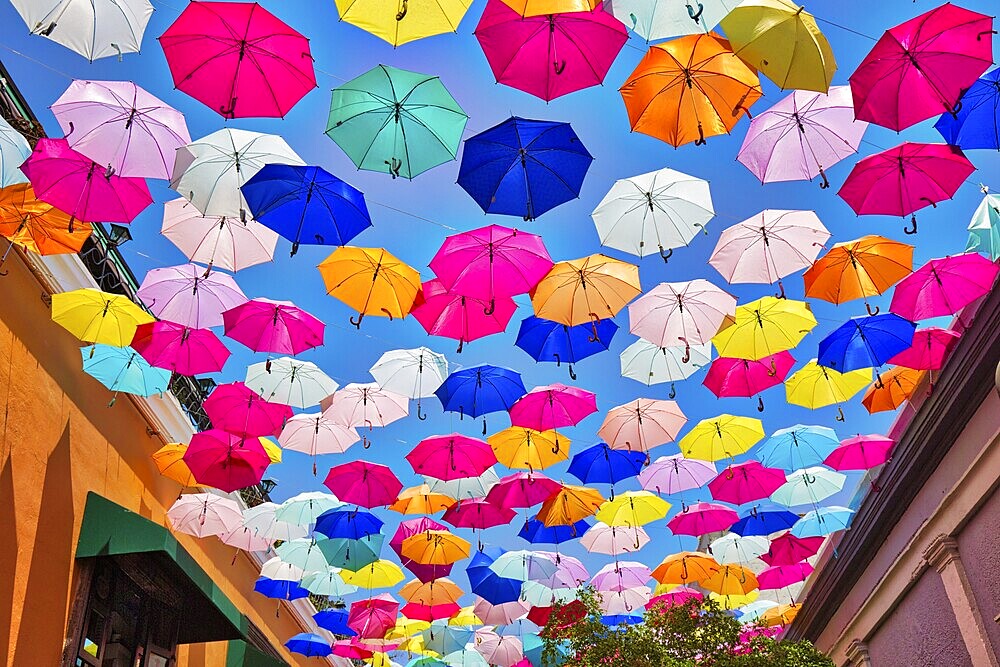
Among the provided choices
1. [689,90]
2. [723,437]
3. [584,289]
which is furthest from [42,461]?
[723,437]

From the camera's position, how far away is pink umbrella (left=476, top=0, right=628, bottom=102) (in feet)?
19.0

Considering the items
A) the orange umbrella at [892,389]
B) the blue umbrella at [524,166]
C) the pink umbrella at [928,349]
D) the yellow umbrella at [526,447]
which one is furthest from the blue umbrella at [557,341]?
the orange umbrella at [892,389]

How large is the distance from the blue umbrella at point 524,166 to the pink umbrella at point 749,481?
5.68 meters

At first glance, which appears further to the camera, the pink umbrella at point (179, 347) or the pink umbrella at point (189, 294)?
the pink umbrella at point (179, 347)

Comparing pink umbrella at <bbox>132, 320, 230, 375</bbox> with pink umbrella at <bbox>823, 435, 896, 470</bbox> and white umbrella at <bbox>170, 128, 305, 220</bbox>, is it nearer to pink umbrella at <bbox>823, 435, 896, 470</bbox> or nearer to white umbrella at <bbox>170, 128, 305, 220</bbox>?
white umbrella at <bbox>170, 128, 305, 220</bbox>

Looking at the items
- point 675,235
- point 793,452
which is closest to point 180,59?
point 675,235

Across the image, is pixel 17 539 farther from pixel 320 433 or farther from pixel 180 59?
pixel 180 59

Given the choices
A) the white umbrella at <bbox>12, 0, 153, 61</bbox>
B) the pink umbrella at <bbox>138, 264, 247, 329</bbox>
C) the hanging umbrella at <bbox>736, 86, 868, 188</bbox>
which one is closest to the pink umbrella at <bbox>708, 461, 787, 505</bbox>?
the hanging umbrella at <bbox>736, 86, 868, 188</bbox>

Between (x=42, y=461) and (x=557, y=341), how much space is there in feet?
17.2

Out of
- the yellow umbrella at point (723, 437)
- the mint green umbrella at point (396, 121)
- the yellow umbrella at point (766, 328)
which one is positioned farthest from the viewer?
the yellow umbrella at point (723, 437)

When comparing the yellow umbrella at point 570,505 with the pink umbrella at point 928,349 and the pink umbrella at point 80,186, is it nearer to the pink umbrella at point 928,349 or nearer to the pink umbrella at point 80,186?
the pink umbrella at point 928,349

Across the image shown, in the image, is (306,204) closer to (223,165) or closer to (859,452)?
(223,165)

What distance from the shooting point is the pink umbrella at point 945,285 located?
7980mm

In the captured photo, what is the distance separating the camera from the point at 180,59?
5.98 meters
